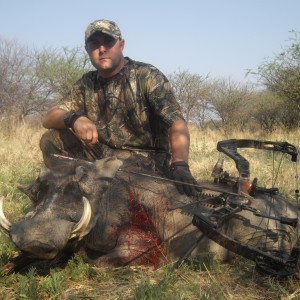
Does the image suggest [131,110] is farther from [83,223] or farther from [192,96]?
[192,96]

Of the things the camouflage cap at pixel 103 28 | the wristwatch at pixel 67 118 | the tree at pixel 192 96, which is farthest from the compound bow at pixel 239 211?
the tree at pixel 192 96

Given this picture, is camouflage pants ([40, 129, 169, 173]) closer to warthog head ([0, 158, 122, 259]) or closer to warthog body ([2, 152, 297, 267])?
warthog body ([2, 152, 297, 267])

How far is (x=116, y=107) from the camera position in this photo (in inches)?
167

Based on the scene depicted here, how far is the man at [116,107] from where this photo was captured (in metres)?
4.07

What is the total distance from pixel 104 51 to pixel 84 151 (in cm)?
100

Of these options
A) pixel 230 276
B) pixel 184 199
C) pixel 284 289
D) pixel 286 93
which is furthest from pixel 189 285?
pixel 286 93

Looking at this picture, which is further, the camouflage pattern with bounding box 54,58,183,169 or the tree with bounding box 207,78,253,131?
the tree with bounding box 207,78,253,131

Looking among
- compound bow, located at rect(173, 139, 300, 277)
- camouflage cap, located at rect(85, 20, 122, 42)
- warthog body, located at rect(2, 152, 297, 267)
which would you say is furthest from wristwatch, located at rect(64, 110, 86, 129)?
compound bow, located at rect(173, 139, 300, 277)

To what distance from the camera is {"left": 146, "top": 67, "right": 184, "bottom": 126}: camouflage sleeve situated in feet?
12.8

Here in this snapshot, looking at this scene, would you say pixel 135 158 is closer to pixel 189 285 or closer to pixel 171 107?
pixel 171 107

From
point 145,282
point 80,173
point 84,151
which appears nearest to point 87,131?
point 84,151

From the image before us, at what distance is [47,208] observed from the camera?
2.50 m

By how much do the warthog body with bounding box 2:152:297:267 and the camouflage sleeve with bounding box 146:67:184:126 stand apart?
2.40 ft

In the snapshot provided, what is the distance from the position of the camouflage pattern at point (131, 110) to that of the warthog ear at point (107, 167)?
112cm
